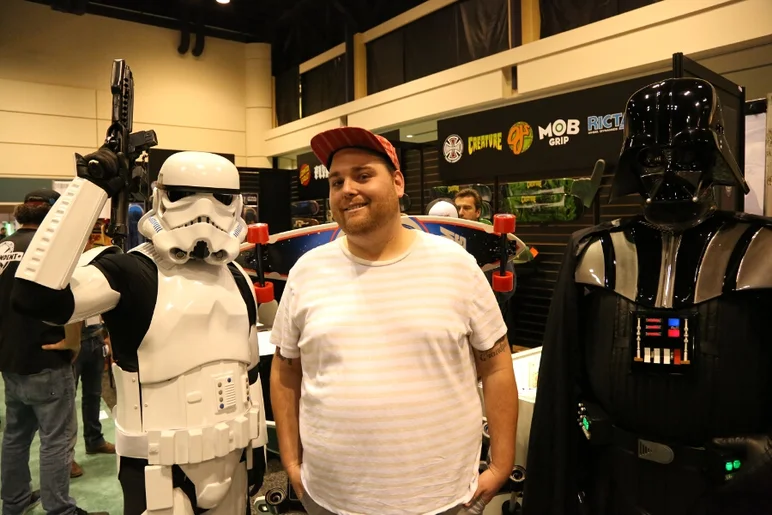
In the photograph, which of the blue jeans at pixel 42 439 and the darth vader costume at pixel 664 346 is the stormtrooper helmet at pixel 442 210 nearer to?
the darth vader costume at pixel 664 346

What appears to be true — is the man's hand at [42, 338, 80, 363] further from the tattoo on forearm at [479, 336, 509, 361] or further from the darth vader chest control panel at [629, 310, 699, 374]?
the darth vader chest control panel at [629, 310, 699, 374]

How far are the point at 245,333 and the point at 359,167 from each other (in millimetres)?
855

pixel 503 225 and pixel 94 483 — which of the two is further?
pixel 94 483

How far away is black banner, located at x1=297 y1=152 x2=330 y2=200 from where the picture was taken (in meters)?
9.22

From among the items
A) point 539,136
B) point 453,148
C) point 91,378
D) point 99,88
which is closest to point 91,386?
point 91,378

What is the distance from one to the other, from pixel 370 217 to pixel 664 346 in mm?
782

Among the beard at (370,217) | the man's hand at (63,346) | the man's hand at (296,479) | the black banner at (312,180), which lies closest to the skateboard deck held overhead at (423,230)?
the man's hand at (63,346)

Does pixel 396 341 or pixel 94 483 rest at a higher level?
pixel 396 341

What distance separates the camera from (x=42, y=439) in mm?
2830

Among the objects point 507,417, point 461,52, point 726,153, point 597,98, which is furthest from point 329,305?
point 461,52

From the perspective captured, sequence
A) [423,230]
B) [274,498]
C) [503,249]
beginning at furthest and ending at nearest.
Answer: [423,230] → [503,249] → [274,498]

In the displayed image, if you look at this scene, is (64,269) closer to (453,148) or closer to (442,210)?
(442,210)

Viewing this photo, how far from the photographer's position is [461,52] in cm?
725

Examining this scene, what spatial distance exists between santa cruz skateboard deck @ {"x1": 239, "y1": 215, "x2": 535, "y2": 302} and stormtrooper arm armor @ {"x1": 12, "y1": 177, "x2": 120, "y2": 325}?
3.34 ft
